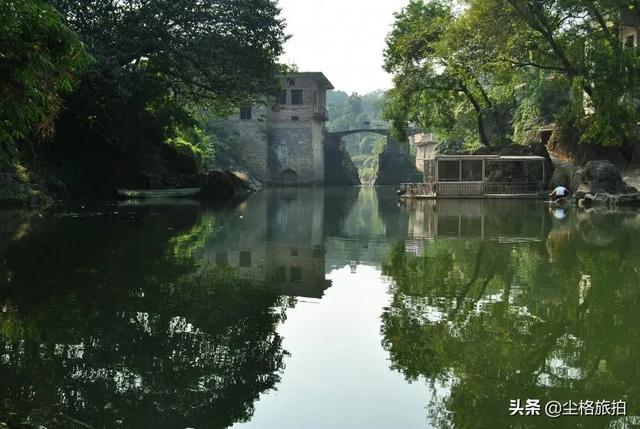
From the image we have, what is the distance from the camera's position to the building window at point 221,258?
11123 mm

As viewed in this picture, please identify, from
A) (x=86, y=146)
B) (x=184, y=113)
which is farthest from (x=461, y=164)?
(x=86, y=146)

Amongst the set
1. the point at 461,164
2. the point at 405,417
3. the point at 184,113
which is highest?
the point at 184,113

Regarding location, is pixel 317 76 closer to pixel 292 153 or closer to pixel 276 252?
pixel 292 153

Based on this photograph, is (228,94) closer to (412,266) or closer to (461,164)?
(461,164)

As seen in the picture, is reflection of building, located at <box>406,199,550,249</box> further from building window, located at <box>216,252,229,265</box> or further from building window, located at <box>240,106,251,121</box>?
building window, located at <box>240,106,251,121</box>

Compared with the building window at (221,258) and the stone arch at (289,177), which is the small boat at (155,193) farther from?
the stone arch at (289,177)

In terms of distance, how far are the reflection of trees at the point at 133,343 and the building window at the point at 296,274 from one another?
2.60 feet

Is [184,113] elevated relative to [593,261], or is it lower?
elevated

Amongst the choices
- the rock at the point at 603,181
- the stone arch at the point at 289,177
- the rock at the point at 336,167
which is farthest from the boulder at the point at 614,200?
the rock at the point at 336,167

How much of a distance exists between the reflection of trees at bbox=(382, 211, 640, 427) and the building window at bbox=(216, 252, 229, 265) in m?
2.68

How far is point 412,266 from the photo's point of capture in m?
10.8

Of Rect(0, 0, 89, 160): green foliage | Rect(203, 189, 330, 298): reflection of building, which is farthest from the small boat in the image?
Rect(0, 0, 89, 160): green foliage

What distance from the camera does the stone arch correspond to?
60.4 meters

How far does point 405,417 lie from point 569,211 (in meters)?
20.0
